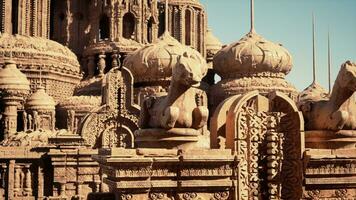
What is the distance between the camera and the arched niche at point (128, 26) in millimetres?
31766

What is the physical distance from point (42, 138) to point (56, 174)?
385 cm

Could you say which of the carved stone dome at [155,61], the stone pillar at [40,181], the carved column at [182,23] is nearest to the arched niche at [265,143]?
the stone pillar at [40,181]

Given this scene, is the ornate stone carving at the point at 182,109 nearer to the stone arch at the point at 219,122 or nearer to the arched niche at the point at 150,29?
the stone arch at the point at 219,122

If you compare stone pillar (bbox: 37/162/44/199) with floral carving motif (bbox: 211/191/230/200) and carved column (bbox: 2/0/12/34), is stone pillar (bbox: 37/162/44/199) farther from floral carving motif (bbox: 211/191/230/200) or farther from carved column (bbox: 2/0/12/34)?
carved column (bbox: 2/0/12/34)

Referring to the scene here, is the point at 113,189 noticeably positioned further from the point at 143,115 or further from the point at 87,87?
the point at 87,87

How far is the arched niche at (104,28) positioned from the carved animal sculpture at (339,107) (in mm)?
22569

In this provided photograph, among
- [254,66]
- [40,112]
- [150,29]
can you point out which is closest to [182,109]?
[254,66]

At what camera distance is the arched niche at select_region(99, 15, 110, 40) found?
31609mm

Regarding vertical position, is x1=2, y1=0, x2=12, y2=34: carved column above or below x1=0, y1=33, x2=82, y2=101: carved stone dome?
above

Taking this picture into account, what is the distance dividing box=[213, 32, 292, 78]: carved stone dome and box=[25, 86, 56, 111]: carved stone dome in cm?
764

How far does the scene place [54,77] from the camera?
2786 centimetres

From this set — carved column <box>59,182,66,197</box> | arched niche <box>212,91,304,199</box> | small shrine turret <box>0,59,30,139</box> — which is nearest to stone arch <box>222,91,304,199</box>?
arched niche <box>212,91,304,199</box>

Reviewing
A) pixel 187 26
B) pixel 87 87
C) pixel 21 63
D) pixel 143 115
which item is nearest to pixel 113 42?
pixel 87 87

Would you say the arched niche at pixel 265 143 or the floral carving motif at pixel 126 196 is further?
the arched niche at pixel 265 143
